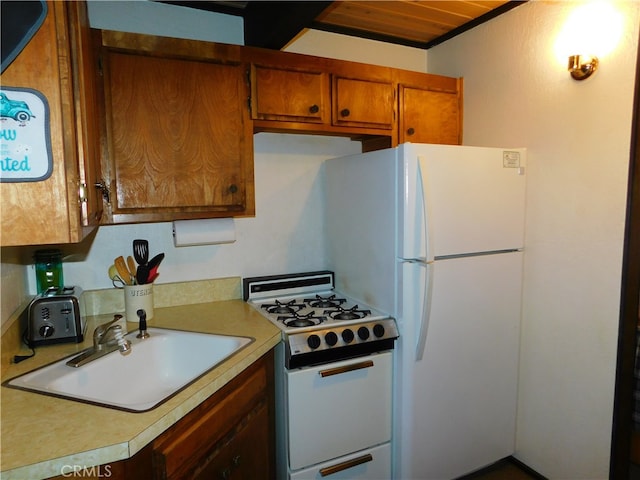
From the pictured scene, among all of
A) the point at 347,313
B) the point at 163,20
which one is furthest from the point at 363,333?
the point at 163,20

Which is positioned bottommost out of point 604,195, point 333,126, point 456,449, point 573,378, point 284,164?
point 456,449

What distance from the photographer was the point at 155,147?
1.69 metres

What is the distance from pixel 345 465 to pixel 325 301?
0.79 m

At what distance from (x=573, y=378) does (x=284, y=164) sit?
185 centimetres

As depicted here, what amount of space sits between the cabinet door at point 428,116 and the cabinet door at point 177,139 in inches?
35.7

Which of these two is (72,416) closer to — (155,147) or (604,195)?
(155,147)

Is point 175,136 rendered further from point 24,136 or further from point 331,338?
point 331,338

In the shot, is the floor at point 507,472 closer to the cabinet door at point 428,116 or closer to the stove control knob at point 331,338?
the stove control knob at point 331,338

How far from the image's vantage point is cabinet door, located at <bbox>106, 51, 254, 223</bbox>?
1639mm

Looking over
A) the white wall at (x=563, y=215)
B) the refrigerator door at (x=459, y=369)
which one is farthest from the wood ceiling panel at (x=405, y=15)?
the refrigerator door at (x=459, y=369)

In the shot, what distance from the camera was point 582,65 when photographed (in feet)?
5.82

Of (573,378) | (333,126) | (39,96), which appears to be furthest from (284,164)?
(573,378)

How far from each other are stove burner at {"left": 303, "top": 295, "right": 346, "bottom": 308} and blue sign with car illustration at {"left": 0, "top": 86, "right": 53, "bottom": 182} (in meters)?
1.44

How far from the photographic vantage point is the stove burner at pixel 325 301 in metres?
2.13
